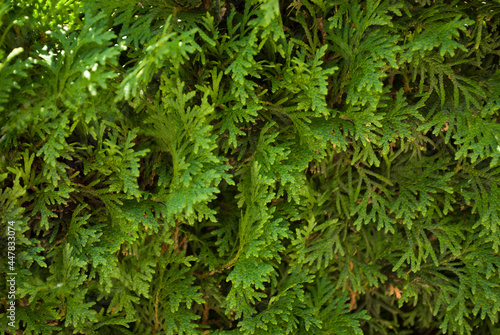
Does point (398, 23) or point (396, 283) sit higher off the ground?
point (398, 23)

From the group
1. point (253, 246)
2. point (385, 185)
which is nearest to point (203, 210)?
point (253, 246)

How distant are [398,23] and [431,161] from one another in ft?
2.65

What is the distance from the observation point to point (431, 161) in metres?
2.29

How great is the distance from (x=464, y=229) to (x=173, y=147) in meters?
1.72

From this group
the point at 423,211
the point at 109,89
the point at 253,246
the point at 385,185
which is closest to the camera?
the point at 109,89

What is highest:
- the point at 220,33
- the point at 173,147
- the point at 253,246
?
the point at 220,33

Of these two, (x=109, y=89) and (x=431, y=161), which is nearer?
(x=109, y=89)

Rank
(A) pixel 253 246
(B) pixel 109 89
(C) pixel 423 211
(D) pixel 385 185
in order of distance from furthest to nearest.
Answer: (D) pixel 385 185, (C) pixel 423 211, (A) pixel 253 246, (B) pixel 109 89

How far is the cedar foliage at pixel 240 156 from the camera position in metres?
1.81

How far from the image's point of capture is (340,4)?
1972 millimetres

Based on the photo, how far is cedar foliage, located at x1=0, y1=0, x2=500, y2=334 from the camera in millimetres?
1811

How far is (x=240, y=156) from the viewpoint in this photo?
2.09 m

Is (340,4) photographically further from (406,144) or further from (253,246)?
(253,246)

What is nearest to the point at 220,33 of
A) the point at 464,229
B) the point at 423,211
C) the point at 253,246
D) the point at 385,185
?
the point at 253,246
